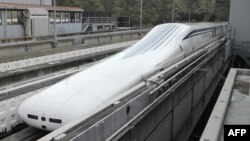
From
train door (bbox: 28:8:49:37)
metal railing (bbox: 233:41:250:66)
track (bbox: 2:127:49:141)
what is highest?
train door (bbox: 28:8:49:37)

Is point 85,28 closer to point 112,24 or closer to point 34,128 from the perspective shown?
point 112,24

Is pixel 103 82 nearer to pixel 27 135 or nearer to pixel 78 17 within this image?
pixel 27 135

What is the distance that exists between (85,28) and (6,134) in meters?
42.0

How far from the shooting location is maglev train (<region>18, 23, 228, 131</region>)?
26.4ft

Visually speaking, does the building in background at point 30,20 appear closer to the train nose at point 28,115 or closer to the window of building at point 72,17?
the window of building at point 72,17

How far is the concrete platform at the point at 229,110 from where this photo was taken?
6.33 m

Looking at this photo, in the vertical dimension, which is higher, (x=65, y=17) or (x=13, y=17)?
(x=65, y=17)

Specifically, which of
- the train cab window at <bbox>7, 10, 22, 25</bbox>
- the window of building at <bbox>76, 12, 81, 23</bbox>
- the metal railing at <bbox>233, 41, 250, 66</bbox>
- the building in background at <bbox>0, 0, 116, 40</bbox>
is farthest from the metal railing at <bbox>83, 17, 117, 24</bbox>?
the metal railing at <bbox>233, 41, 250, 66</bbox>

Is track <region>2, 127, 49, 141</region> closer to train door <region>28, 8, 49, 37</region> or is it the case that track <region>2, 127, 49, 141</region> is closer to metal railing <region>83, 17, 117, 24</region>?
train door <region>28, 8, 49, 37</region>

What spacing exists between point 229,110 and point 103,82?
10.8 feet

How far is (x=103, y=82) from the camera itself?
9.53 m

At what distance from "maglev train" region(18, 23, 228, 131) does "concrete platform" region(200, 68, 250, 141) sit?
214cm

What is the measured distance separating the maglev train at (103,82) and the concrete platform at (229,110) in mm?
2136

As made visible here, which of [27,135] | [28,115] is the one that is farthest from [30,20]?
[28,115]
